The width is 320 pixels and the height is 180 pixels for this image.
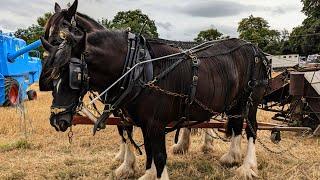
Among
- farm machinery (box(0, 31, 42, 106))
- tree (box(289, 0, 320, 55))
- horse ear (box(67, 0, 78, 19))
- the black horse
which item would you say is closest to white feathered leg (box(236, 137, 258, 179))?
the black horse

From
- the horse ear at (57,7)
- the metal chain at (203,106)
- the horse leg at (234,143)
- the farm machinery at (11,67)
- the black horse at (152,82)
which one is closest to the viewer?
the black horse at (152,82)

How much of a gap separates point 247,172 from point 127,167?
1.46 metres

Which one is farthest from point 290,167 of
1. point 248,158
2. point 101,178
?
point 101,178

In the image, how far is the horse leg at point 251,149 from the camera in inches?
211

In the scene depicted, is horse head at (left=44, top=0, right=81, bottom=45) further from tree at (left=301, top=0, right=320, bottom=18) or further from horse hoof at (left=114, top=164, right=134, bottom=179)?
tree at (left=301, top=0, right=320, bottom=18)

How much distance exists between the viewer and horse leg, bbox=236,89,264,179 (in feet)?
17.6

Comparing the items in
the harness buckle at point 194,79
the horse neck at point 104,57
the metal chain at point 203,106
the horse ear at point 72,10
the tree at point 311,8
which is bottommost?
the metal chain at point 203,106

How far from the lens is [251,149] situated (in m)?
5.61

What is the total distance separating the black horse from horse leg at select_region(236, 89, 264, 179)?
584mm

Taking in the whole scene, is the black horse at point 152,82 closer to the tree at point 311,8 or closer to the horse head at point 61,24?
the horse head at point 61,24

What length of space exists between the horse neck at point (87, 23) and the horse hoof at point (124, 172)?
78.5 inches

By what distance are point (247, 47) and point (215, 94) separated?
3.89ft

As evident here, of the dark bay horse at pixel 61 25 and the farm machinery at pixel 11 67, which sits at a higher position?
the dark bay horse at pixel 61 25

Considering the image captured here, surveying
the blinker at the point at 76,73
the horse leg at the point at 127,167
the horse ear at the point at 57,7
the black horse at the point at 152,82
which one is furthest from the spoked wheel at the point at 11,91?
the blinker at the point at 76,73
